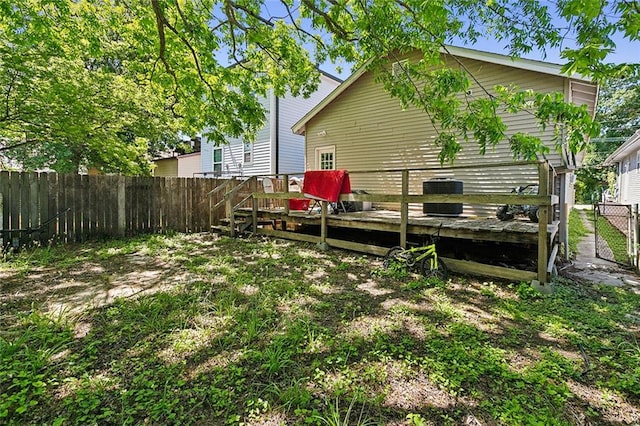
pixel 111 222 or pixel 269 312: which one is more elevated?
pixel 111 222

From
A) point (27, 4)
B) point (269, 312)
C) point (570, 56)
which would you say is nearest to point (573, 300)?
point (570, 56)

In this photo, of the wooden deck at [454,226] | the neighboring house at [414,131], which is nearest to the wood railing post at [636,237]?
the wooden deck at [454,226]

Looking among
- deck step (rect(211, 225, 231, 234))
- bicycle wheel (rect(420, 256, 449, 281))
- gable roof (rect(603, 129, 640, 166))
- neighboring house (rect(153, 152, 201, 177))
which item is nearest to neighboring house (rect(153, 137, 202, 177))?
neighboring house (rect(153, 152, 201, 177))

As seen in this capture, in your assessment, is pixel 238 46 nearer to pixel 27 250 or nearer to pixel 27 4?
pixel 27 4

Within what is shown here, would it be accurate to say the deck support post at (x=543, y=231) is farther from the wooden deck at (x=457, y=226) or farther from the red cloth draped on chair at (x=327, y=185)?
the red cloth draped on chair at (x=327, y=185)

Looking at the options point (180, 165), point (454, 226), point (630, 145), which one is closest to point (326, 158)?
point (454, 226)

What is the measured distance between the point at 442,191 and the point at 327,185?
254 centimetres

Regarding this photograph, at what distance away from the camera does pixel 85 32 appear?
19.9ft

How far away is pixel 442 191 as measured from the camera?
22.8 feet

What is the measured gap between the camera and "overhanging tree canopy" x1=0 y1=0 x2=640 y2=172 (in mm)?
3992

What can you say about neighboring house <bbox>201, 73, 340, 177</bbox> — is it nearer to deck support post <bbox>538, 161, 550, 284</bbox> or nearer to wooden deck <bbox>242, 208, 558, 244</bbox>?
wooden deck <bbox>242, 208, 558, 244</bbox>

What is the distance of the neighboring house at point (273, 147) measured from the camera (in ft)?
45.2

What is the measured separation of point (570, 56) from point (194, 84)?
6.20 metres

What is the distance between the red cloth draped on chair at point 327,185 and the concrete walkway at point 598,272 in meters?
4.32
